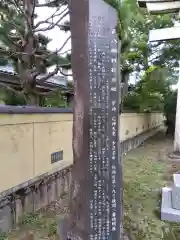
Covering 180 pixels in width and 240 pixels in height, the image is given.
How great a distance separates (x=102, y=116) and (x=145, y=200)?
3149 millimetres

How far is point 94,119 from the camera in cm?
285

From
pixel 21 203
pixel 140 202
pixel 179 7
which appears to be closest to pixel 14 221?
pixel 21 203

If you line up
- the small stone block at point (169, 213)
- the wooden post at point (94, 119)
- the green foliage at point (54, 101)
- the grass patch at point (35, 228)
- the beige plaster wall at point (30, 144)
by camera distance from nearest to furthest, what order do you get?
the wooden post at point (94, 119)
the grass patch at point (35, 228)
the beige plaster wall at point (30, 144)
the small stone block at point (169, 213)
the green foliage at point (54, 101)

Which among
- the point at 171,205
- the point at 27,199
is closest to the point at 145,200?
the point at 171,205

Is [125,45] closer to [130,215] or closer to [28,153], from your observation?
[28,153]

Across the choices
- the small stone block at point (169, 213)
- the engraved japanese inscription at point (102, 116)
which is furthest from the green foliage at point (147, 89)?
the engraved japanese inscription at point (102, 116)

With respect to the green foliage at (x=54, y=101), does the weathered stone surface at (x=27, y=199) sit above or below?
below

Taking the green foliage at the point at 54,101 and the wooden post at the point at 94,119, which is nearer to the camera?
the wooden post at the point at 94,119

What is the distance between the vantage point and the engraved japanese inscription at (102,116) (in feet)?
9.32

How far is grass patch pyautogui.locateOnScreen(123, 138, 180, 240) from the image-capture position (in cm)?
409

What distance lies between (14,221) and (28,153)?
1.01m

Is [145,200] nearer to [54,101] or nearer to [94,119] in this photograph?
[94,119]

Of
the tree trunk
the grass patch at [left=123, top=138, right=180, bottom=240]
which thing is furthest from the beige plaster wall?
the grass patch at [left=123, top=138, right=180, bottom=240]

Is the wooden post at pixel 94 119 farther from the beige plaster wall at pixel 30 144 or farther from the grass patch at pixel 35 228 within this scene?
the beige plaster wall at pixel 30 144
